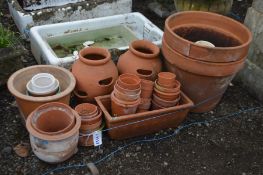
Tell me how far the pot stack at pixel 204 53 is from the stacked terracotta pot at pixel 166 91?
175 millimetres

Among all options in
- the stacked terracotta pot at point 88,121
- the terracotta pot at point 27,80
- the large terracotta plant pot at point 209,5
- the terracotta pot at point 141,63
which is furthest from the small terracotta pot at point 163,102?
the large terracotta plant pot at point 209,5

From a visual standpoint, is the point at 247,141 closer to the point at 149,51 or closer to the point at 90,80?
the point at 149,51

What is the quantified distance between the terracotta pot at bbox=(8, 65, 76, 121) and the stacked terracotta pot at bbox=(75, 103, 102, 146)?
0.58 feet

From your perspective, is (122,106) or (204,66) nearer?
(122,106)

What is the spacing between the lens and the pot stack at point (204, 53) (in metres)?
2.99

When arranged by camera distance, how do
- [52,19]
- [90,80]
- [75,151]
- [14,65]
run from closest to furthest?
[75,151], [90,80], [14,65], [52,19]

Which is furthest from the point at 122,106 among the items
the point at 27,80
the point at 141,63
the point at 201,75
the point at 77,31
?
the point at 77,31

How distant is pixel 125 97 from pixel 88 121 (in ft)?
1.19

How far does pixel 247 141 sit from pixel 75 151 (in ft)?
5.17

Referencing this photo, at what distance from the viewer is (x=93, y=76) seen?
306cm

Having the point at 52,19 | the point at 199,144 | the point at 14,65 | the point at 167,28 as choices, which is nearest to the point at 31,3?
the point at 52,19

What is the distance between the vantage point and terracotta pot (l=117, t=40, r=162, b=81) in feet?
10.6

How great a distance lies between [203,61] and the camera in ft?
9.85

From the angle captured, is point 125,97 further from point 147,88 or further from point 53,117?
point 53,117
